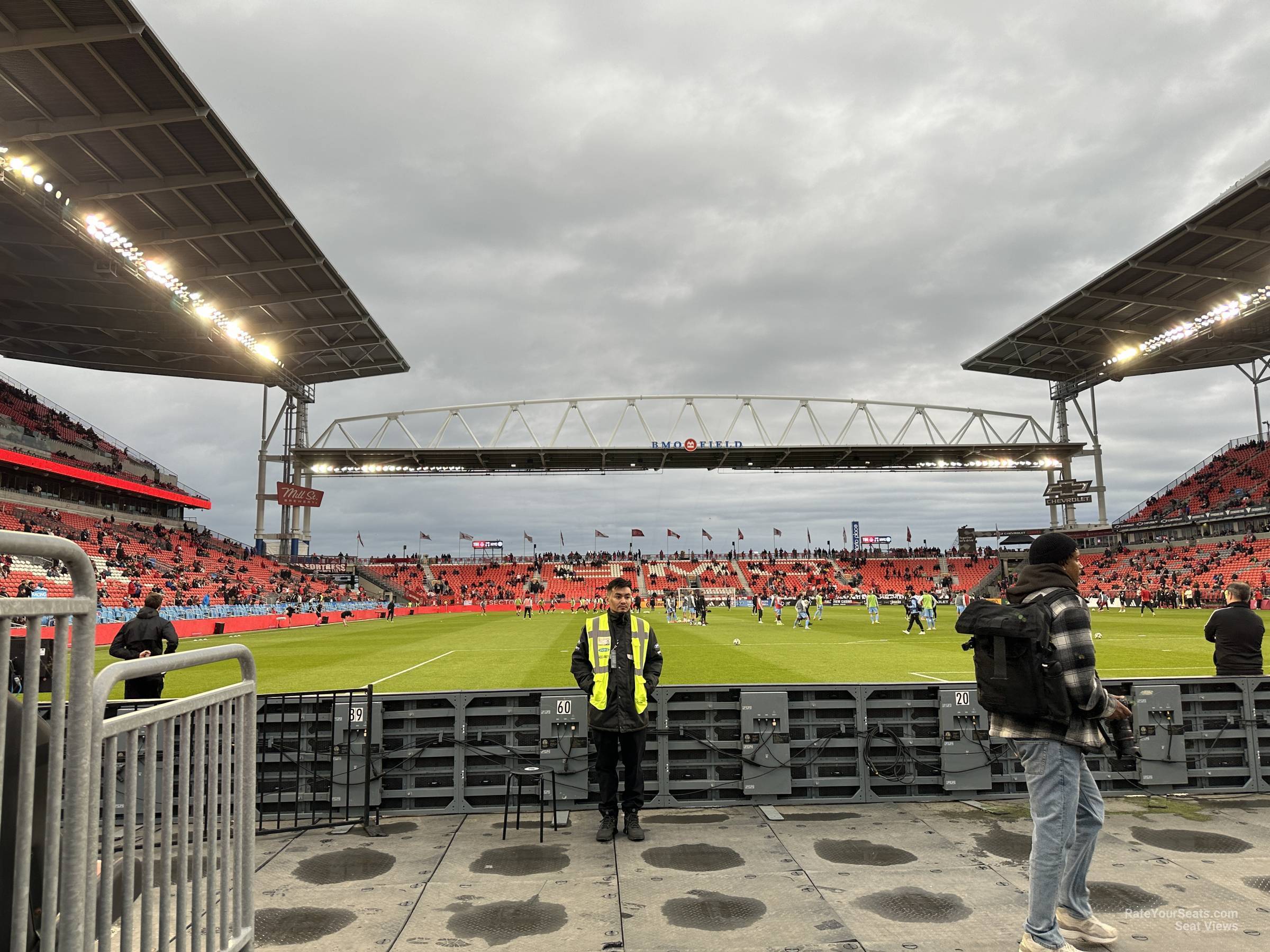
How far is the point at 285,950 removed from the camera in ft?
14.3

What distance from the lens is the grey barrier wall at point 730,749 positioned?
716cm

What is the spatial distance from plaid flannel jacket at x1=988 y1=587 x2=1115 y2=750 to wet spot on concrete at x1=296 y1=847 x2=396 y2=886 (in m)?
4.47

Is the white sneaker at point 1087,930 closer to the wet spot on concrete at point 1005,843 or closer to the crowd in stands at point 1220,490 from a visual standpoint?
the wet spot on concrete at point 1005,843

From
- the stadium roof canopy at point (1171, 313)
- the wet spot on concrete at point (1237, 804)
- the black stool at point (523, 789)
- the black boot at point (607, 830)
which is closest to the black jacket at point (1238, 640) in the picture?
the wet spot on concrete at point (1237, 804)

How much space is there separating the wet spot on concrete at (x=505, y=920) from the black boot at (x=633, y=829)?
1.32m

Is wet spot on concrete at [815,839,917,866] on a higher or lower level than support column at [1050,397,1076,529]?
lower

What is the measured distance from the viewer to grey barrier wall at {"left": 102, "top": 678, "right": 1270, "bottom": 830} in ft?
23.5

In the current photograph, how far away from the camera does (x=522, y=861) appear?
229 inches

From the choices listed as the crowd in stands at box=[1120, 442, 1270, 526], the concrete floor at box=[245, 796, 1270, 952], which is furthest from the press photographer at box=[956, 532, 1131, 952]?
the crowd in stands at box=[1120, 442, 1270, 526]

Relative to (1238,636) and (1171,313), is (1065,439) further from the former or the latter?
(1238,636)

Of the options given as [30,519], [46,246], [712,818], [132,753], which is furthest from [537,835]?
[30,519]

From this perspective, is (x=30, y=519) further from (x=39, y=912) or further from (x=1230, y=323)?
(x=1230, y=323)

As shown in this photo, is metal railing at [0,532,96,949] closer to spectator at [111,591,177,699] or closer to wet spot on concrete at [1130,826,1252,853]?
wet spot on concrete at [1130,826,1252,853]

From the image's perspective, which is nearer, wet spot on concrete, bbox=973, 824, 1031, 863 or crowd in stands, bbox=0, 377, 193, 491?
wet spot on concrete, bbox=973, 824, 1031, 863
